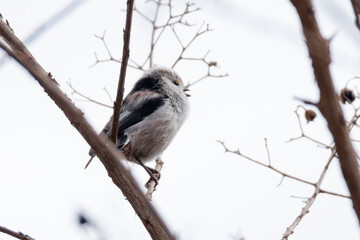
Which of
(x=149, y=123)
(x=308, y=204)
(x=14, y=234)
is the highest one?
(x=149, y=123)

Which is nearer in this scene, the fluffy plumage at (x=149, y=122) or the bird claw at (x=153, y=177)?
the bird claw at (x=153, y=177)

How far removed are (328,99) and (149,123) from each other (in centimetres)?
404

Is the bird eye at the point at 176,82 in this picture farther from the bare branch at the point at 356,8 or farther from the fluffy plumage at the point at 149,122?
the bare branch at the point at 356,8

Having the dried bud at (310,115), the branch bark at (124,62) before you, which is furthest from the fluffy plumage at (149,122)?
the dried bud at (310,115)

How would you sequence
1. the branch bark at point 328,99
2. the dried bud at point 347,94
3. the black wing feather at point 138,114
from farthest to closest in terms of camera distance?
the black wing feather at point 138,114, the dried bud at point 347,94, the branch bark at point 328,99

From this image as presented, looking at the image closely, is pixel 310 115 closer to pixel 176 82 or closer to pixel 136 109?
pixel 136 109

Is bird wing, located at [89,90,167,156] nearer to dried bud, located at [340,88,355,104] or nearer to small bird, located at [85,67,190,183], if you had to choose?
small bird, located at [85,67,190,183]

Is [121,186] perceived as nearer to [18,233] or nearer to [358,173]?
[18,233]

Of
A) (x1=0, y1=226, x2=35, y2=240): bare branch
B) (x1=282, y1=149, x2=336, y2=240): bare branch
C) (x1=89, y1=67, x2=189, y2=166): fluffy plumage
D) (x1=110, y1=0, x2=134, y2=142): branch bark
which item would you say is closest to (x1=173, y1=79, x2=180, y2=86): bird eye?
(x1=89, y1=67, x2=189, y2=166): fluffy plumage

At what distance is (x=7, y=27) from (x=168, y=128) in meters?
2.35

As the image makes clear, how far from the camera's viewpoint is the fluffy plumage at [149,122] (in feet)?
16.5

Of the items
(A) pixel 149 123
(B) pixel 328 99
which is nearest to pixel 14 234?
(B) pixel 328 99

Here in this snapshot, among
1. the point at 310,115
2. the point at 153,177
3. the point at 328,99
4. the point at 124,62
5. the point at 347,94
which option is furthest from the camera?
the point at 153,177

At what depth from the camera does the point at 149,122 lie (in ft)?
16.7
